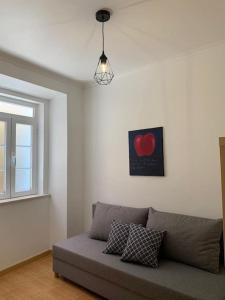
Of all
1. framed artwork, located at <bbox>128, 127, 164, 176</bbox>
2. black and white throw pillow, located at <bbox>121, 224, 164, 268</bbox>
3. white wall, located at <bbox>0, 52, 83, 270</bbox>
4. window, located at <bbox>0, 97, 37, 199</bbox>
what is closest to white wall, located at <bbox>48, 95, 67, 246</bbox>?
white wall, located at <bbox>0, 52, 83, 270</bbox>

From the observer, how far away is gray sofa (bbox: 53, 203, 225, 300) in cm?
177

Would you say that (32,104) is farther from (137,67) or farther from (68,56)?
(137,67)

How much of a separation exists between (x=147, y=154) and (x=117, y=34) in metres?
1.44

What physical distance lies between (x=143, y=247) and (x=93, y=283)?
65 cm

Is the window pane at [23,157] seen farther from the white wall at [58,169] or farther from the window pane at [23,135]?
the white wall at [58,169]

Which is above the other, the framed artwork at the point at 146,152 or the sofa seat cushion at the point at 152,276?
the framed artwork at the point at 146,152

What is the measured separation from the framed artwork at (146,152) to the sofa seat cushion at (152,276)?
41.4 inches

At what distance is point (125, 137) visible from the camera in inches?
123

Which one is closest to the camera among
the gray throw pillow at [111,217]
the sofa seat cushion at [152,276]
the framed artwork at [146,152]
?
the sofa seat cushion at [152,276]

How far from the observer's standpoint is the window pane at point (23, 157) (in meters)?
3.28

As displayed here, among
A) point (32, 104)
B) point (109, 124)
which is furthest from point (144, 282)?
point (32, 104)

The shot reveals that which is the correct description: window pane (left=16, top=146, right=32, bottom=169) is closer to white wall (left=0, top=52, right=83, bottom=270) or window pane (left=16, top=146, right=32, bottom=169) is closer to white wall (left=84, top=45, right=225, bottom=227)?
white wall (left=0, top=52, right=83, bottom=270)

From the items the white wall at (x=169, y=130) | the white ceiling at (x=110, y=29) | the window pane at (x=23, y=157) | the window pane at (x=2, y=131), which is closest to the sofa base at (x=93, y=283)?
the white wall at (x=169, y=130)

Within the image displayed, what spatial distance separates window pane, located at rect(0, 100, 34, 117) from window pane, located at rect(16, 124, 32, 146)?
19 centimetres
